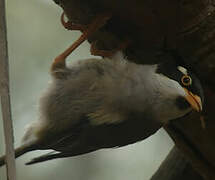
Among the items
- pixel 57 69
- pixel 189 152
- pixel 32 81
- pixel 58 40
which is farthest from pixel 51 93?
pixel 58 40

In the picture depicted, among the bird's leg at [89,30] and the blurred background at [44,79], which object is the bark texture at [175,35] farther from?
the blurred background at [44,79]

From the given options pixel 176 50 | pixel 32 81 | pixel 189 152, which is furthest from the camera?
pixel 32 81

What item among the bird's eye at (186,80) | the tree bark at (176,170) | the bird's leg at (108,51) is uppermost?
the bird's leg at (108,51)

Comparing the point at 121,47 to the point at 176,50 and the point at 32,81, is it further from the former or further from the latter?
the point at 32,81

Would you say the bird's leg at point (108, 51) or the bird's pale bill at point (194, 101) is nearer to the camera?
the bird's pale bill at point (194, 101)

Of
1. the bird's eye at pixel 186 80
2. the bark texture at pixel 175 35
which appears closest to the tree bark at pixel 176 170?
the bark texture at pixel 175 35

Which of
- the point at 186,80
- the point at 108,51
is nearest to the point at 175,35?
the point at 186,80

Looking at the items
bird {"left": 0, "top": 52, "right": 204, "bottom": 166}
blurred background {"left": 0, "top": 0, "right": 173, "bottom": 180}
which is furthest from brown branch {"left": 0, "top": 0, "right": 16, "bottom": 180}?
blurred background {"left": 0, "top": 0, "right": 173, "bottom": 180}

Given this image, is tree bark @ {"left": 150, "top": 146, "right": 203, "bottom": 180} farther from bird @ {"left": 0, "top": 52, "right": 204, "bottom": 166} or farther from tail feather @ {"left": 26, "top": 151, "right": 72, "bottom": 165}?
tail feather @ {"left": 26, "top": 151, "right": 72, "bottom": 165}
